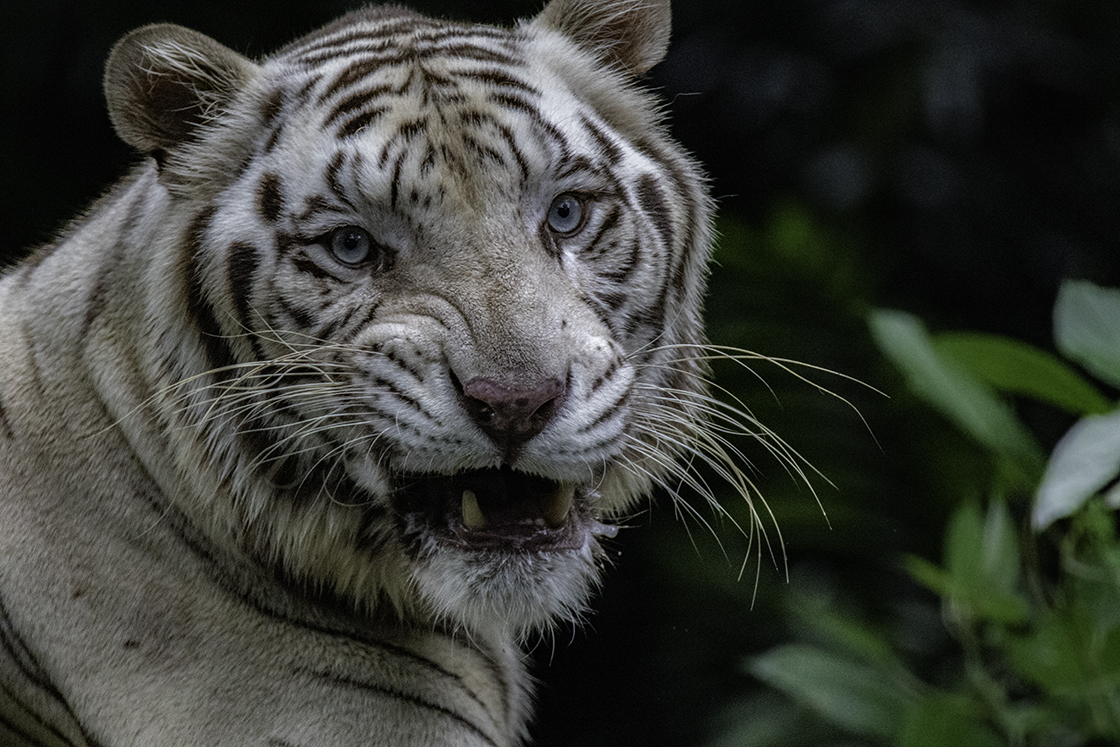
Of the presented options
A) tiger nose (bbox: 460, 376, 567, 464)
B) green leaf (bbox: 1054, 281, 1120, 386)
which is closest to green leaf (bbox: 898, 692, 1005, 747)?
green leaf (bbox: 1054, 281, 1120, 386)

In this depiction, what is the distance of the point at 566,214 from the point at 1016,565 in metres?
0.53

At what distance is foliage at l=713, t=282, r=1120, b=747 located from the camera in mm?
545

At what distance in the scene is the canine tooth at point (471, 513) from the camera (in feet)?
3.67

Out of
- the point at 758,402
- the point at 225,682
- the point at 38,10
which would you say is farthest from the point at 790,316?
the point at 38,10

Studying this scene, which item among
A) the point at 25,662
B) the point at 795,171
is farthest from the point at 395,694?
the point at 795,171

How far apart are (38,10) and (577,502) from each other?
208cm

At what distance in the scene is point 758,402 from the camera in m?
1.88

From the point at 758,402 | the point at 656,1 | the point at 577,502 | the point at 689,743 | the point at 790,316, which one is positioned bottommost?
the point at 689,743

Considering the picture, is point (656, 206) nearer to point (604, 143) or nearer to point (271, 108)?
point (604, 143)

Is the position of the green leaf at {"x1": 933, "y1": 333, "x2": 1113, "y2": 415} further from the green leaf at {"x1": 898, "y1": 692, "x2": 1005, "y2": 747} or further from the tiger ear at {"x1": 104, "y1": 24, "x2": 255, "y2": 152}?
the tiger ear at {"x1": 104, "y1": 24, "x2": 255, "y2": 152}

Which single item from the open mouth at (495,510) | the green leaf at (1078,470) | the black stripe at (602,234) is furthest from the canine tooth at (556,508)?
the green leaf at (1078,470)

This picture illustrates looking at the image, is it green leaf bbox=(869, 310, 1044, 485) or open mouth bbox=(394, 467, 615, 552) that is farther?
open mouth bbox=(394, 467, 615, 552)

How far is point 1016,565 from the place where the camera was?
2.96ft

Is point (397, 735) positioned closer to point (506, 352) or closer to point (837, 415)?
point (506, 352)
